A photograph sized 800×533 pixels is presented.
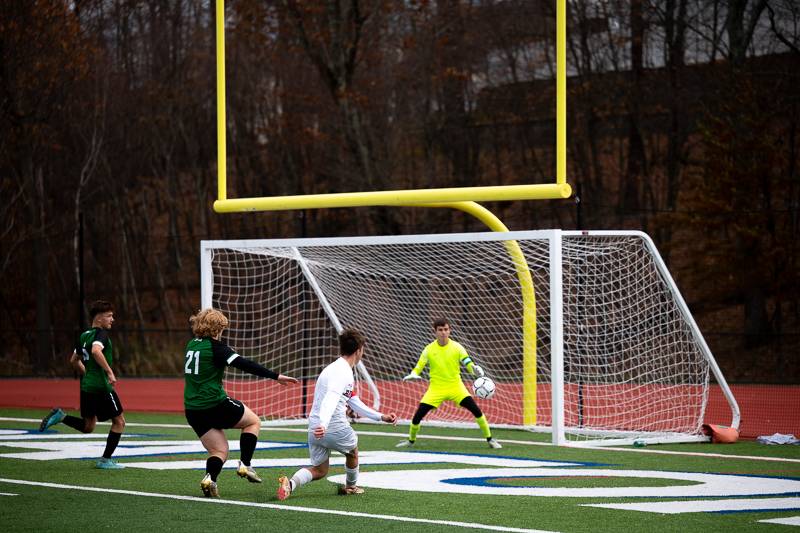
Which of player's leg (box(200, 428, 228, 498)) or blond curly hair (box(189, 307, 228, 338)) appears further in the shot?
blond curly hair (box(189, 307, 228, 338))

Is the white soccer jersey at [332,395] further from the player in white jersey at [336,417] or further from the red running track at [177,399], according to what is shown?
the red running track at [177,399]

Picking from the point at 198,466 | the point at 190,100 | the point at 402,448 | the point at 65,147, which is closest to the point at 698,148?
the point at 190,100

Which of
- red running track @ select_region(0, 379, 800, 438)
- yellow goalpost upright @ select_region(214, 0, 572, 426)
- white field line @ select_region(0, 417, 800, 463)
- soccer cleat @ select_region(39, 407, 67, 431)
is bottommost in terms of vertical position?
red running track @ select_region(0, 379, 800, 438)

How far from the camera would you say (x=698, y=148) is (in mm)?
32000

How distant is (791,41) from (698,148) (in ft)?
15.0

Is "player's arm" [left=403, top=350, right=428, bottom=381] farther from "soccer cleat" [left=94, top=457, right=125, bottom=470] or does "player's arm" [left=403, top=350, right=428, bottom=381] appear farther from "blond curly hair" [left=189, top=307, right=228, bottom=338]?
"blond curly hair" [left=189, top=307, right=228, bottom=338]

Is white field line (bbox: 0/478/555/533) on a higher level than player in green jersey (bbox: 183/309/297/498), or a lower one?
lower

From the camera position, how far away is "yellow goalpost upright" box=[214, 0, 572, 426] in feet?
41.6

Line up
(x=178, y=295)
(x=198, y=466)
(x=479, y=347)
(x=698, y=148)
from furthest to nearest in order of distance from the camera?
1. (x=178, y=295)
2. (x=698, y=148)
3. (x=479, y=347)
4. (x=198, y=466)

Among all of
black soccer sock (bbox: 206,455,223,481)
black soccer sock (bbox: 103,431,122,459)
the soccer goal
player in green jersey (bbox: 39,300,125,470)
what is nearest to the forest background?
the soccer goal

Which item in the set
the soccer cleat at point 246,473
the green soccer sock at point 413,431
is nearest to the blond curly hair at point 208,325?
the soccer cleat at point 246,473

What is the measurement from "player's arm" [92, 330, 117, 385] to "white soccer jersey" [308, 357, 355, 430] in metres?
3.19

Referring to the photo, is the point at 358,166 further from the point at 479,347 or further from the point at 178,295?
the point at 479,347

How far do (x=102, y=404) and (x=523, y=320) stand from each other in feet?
22.8
